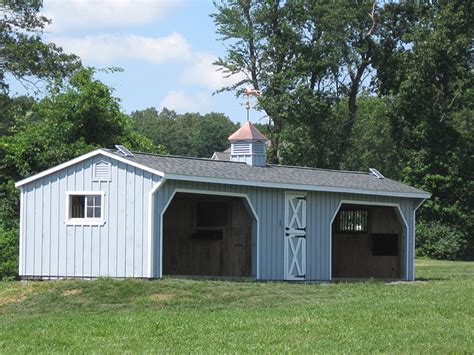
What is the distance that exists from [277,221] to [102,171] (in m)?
4.66

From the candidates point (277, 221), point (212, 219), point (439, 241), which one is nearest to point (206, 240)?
point (212, 219)

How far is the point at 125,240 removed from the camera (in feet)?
73.3

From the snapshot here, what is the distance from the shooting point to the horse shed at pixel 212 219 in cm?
2236

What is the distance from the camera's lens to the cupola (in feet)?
89.0

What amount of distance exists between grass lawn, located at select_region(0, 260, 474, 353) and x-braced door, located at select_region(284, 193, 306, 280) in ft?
7.95

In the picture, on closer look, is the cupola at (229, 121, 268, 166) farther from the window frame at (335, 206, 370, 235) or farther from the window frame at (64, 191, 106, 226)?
the window frame at (64, 191, 106, 226)

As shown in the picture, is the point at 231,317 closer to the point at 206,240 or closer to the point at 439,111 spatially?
the point at 206,240

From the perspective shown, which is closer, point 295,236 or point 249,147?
point 295,236

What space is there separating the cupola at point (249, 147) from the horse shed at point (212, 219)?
0.03 metres

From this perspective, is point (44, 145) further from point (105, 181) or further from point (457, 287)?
point (457, 287)

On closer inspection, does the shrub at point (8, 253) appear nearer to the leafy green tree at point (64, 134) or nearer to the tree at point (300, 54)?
the leafy green tree at point (64, 134)

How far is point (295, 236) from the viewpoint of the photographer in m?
25.3

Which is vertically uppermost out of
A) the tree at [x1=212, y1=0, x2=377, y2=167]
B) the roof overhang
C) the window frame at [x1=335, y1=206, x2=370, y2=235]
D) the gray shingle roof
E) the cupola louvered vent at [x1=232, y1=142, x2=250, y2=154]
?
the tree at [x1=212, y1=0, x2=377, y2=167]

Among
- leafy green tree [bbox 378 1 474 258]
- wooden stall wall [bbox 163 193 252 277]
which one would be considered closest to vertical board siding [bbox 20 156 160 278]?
wooden stall wall [bbox 163 193 252 277]
